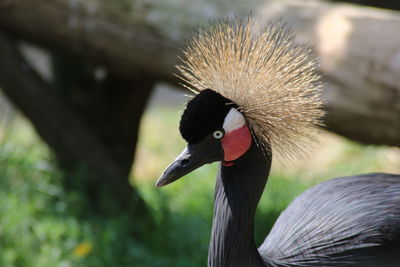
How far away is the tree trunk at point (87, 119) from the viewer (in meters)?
2.73

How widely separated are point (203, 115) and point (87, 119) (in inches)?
65.2

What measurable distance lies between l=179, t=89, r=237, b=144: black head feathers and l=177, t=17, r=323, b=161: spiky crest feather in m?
0.07

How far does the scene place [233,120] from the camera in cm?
155

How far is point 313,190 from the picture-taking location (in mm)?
1911

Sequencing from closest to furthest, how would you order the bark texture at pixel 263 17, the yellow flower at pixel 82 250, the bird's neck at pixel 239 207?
the bird's neck at pixel 239 207
the bark texture at pixel 263 17
the yellow flower at pixel 82 250

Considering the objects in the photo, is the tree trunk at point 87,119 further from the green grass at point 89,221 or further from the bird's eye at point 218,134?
the bird's eye at point 218,134

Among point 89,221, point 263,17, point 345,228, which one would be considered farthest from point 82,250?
point 345,228

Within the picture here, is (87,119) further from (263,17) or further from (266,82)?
(266,82)

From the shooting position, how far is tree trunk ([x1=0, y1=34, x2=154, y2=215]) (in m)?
2.73

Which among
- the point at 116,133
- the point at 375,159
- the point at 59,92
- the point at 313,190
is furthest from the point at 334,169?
the point at 313,190

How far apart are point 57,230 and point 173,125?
2093mm

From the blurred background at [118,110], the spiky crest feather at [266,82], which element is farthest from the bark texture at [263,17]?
the spiky crest feather at [266,82]

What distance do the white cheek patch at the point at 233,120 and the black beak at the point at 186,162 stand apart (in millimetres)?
65

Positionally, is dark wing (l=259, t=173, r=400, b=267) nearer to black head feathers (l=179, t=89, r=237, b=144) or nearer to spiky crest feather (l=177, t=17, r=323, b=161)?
spiky crest feather (l=177, t=17, r=323, b=161)
